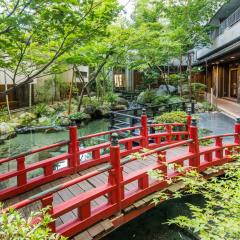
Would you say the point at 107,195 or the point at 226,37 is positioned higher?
the point at 226,37

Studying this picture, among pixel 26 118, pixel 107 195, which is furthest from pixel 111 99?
pixel 107 195

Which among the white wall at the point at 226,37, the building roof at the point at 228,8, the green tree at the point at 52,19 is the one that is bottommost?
the green tree at the point at 52,19

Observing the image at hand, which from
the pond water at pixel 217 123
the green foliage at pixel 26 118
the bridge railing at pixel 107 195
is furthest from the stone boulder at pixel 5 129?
the bridge railing at pixel 107 195

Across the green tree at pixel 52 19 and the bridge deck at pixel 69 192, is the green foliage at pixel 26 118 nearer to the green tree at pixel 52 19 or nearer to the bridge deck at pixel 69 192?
the bridge deck at pixel 69 192

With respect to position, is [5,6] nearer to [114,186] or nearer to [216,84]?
[114,186]

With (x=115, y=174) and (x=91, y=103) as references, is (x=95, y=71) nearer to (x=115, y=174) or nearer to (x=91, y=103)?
(x=91, y=103)

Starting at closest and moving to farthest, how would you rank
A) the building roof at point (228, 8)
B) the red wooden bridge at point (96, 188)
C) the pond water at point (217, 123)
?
the red wooden bridge at point (96, 188) → the pond water at point (217, 123) → the building roof at point (228, 8)

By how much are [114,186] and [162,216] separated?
2008mm

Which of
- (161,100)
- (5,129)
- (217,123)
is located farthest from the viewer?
(161,100)

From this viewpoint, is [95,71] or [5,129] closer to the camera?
[5,129]

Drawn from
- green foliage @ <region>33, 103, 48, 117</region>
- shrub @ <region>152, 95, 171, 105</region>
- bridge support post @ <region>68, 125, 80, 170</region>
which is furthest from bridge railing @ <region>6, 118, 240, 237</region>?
green foliage @ <region>33, 103, 48, 117</region>

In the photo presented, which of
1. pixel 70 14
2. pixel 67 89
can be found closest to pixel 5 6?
pixel 70 14

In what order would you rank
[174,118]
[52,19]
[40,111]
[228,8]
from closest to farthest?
[52,19] → [174,118] → [228,8] → [40,111]

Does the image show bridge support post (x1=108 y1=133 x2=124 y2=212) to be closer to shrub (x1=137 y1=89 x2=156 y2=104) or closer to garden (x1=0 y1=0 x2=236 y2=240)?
garden (x1=0 y1=0 x2=236 y2=240)
